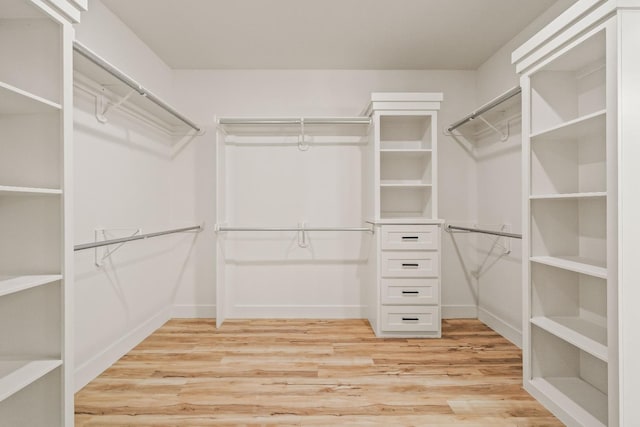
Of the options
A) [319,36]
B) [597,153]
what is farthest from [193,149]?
[597,153]

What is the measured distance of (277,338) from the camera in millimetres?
3010

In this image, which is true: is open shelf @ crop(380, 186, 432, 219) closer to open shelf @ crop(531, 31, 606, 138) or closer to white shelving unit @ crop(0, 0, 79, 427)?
open shelf @ crop(531, 31, 606, 138)

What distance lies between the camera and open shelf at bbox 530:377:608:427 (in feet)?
5.70

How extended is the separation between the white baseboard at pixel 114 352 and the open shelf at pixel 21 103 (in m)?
1.51

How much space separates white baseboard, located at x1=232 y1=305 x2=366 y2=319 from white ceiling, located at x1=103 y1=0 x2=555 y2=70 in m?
2.34

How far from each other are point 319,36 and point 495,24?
4.35 feet

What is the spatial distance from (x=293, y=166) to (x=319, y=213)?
53 centimetres

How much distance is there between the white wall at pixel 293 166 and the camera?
142 inches

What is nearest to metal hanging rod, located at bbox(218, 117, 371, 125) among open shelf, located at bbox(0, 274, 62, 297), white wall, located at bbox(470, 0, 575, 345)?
white wall, located at bbox(470, 0, 575, 345)

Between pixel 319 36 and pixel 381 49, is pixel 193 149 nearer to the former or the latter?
pixel 319 36

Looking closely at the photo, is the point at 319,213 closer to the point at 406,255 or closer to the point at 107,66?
the point at 406,255

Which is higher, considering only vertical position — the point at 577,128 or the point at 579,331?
the point at 577,128

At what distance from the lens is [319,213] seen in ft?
11.9

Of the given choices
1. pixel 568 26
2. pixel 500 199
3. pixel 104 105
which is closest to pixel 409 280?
pixel 500 199
